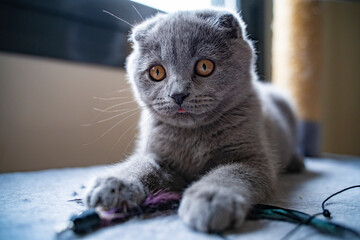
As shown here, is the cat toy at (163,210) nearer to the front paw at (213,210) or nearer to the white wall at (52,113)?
the front paw at (213,210)

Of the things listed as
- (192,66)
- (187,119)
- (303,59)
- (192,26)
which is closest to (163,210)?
(187,119)

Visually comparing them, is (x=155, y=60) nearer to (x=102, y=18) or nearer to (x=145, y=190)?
(x=145, y=190)

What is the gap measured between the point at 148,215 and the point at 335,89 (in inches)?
115

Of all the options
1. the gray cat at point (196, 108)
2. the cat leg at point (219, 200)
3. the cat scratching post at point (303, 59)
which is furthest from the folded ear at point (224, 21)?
the cat scratching post at point (303, 59)

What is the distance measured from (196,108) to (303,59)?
4.71 feet

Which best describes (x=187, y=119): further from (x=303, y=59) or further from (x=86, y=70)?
(x=303, y=59)

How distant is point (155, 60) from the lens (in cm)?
103

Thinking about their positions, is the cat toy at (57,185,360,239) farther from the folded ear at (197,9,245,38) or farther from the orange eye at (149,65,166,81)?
the folded ear at (197,9,245,38)

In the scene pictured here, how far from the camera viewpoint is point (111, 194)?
0.76 meters

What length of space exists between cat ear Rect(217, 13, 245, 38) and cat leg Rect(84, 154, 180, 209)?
54 centimetres

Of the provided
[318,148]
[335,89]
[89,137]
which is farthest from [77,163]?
[335,89]

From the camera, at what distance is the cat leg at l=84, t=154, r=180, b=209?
0.76 metres

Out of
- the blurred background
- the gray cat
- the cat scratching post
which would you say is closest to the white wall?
the blurred background

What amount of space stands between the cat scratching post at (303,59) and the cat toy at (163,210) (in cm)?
137
